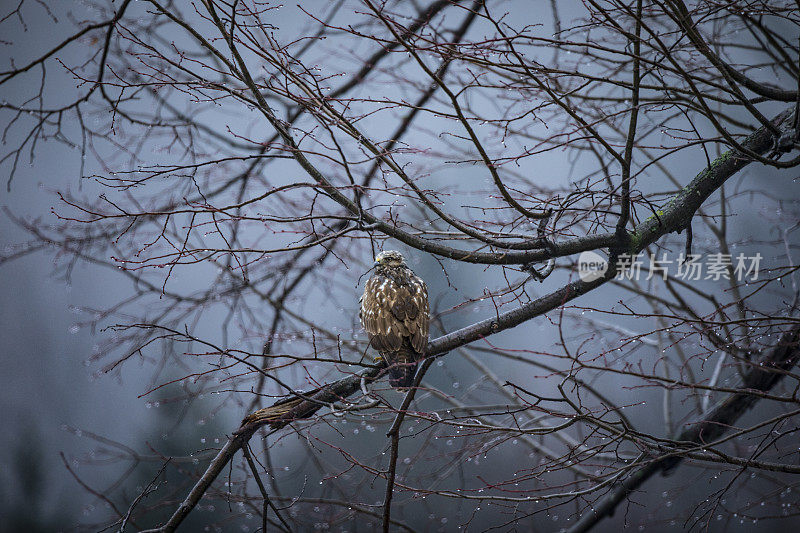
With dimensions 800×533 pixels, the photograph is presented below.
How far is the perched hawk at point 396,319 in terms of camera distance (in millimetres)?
1618

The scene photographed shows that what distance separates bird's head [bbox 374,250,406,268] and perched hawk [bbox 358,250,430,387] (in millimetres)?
10

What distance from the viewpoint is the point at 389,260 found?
5.78ft

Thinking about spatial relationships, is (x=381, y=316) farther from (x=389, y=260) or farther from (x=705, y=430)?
(x=705, y=430)

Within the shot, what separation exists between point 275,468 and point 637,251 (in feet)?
4.66

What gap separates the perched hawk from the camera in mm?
1618

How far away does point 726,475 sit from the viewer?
2.36m

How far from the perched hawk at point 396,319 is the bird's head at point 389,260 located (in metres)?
0.01

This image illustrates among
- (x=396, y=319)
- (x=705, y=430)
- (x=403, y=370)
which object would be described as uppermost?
(x=396, y=319)

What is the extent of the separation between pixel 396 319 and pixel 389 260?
209 mm
